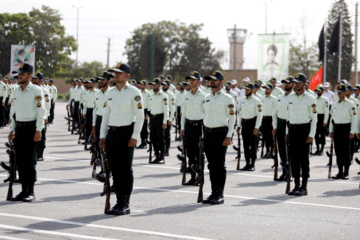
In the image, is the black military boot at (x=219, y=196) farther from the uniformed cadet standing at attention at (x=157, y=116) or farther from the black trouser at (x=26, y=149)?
the uniformed cadet standing at attention at (x=157, y=116)

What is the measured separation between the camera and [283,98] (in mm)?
13703

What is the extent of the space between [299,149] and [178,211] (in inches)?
133

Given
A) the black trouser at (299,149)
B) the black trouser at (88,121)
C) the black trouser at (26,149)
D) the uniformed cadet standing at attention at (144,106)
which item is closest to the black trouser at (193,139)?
the black trouser at (299,149)

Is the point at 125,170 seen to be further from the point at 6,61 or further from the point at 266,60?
the point at 6,61

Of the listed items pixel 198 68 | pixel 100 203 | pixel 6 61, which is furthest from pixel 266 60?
pixel 100 203

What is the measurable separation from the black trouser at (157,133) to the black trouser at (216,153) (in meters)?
6.08

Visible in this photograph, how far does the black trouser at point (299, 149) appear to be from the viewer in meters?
12.1

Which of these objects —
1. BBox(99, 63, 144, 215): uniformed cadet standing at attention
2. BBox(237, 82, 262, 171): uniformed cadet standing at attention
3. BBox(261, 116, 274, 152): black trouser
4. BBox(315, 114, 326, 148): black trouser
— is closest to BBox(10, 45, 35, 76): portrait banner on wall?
BBox(315, 114, 326, 148): black trouser

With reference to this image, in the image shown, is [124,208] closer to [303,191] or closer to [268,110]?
[303,191]

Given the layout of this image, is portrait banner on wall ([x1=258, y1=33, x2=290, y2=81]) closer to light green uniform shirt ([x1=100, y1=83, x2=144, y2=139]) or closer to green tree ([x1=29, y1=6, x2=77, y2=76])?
green tree ([x1=29, y1=6, x2=77, y2=76])

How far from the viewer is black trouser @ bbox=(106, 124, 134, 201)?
9.44 m

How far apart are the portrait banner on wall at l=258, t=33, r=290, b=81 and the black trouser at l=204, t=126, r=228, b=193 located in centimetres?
4053

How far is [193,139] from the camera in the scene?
1309cm

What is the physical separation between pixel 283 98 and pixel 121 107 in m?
5.26
